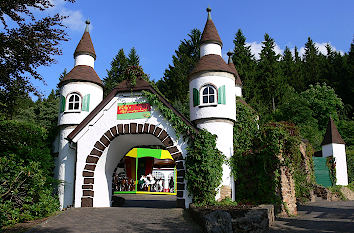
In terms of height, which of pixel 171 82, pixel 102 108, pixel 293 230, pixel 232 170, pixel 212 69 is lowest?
pixel 293 230

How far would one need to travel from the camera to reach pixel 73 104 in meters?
16.2

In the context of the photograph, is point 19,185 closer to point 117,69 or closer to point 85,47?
point 85,47

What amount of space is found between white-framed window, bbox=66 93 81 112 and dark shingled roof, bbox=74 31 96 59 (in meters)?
2.49

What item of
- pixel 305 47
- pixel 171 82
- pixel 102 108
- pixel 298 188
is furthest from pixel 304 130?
pixel 305 47

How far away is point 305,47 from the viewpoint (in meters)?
63.6

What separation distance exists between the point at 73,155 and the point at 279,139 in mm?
8850

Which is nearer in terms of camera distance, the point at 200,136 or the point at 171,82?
the point at 200,136

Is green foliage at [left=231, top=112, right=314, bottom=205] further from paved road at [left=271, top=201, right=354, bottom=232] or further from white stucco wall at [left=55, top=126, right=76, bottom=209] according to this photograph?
white stucco wall at [left=55, top=126, right=76, bottom=209]

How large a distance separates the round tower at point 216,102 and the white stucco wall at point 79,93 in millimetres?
4874

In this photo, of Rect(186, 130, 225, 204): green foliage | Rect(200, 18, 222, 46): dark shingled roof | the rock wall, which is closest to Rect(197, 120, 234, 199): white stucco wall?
Rect(186, 130, 225, 204): green foliage

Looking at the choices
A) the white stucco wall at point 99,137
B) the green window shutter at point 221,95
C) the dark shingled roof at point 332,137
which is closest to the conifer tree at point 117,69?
the dark shingled roof at point 332,137

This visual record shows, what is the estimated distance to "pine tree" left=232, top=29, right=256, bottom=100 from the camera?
40.2 meters

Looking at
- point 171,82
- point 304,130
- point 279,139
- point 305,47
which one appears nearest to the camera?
point 279,139

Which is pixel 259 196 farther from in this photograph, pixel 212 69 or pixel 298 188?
pixel 212 69
